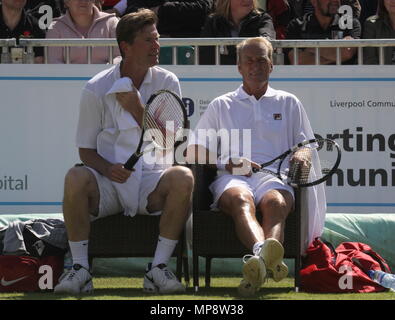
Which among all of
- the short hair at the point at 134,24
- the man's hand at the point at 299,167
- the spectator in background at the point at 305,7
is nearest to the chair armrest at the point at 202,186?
the man's hand at the point at 299,167

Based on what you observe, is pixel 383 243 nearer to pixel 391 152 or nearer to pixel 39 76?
pixel 391 152

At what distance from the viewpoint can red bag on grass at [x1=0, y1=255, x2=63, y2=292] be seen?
7.31m

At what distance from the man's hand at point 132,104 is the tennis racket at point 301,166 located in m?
0.84

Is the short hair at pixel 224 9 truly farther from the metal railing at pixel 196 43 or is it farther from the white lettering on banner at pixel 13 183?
the white lettering on banner at pixel 13 183

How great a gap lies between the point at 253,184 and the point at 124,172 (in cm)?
91

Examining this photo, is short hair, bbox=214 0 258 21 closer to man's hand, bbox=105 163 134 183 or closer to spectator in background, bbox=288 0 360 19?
spectator in background, bbox=288 0 360 19

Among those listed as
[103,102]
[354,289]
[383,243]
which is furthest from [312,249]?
[103,102]

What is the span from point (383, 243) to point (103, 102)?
253cm

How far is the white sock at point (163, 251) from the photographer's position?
277 inches

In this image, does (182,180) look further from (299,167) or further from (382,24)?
(382,24)

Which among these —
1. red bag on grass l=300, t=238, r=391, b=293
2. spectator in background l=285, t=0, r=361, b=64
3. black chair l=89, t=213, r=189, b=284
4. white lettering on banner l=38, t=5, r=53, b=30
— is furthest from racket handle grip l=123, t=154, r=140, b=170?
white lettering on banner l=38, t=5, r=53, b=30

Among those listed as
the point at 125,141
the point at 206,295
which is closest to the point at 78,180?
the point at 125,141

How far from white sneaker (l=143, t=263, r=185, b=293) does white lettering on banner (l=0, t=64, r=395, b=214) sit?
7.41 feet

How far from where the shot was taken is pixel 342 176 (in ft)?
29.9
